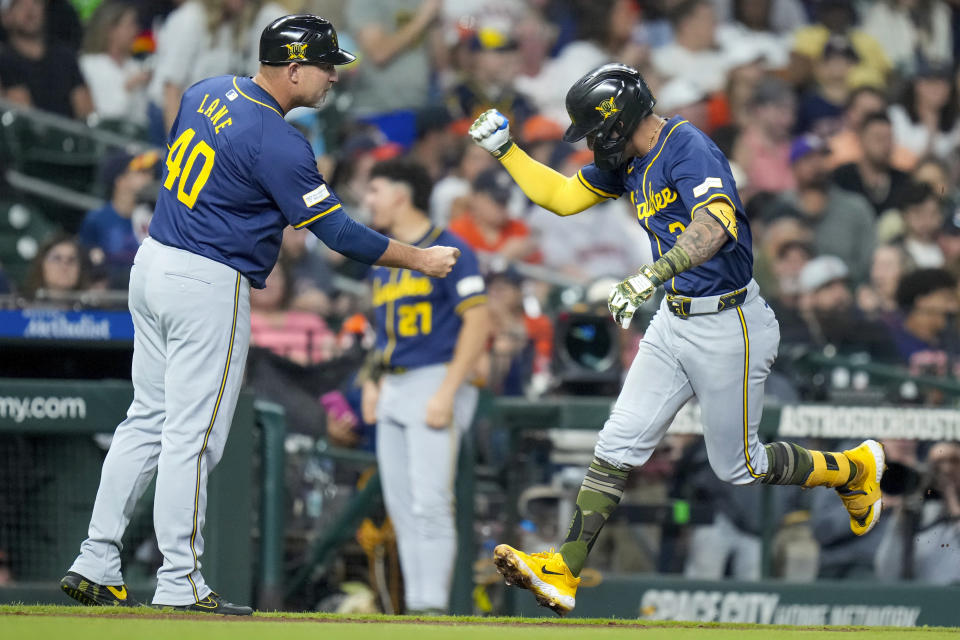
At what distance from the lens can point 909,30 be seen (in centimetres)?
1339

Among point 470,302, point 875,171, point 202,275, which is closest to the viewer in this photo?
point 202,275

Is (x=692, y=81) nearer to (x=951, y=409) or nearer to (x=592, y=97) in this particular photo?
(x=951, y=409)

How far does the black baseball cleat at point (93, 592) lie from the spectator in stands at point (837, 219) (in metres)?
7.18

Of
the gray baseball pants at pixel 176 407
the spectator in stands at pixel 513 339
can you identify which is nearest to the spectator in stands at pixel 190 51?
the spectator in stands at pixel 513 339

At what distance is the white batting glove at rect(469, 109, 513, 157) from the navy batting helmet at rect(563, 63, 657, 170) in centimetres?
39

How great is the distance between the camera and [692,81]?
12.3m

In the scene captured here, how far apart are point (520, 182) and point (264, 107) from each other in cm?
115

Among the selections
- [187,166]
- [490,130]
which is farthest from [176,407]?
[490,130]

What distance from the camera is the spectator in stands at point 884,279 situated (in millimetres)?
9867

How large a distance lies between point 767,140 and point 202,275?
7.89 meters

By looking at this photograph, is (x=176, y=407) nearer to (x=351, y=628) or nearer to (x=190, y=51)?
(x=351, y=628)

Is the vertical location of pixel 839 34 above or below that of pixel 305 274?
above

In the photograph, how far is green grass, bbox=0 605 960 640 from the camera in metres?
4.11

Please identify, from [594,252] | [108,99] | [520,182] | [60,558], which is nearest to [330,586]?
[60,558]
